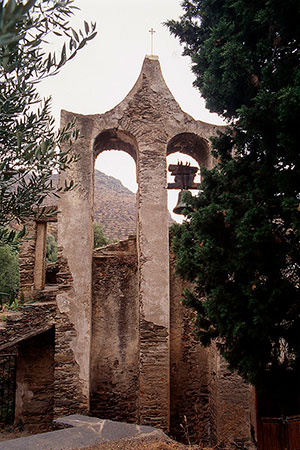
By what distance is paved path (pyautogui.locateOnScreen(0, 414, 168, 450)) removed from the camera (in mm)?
4203

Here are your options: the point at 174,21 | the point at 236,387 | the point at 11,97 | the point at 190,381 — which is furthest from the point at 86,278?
the point at 174,21

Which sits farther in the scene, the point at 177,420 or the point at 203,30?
the point at 177,420

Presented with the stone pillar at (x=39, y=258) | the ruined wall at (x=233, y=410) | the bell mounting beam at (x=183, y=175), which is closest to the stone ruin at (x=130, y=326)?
the ruined wall at (x=233, y=410)

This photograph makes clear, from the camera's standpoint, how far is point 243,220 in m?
4.19

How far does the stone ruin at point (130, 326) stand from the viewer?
716cm

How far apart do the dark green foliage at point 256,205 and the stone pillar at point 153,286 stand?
2.34 metres

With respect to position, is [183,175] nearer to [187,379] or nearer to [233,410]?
[187,379]

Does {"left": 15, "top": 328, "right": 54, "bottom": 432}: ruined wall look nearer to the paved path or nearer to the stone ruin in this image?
the stone ruin

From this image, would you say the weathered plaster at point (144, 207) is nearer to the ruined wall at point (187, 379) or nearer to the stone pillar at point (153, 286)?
the stone pillar at point (153, 286)

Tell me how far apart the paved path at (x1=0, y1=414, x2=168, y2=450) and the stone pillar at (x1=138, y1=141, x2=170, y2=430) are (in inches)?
84.6

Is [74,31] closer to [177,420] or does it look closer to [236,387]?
[236,387]

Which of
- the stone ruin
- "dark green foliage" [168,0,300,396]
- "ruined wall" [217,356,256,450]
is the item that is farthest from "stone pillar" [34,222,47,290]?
"dark green foliage" [168,0,300,396]

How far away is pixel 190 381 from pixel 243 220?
17.1ft

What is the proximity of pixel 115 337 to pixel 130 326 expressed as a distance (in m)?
0.42
